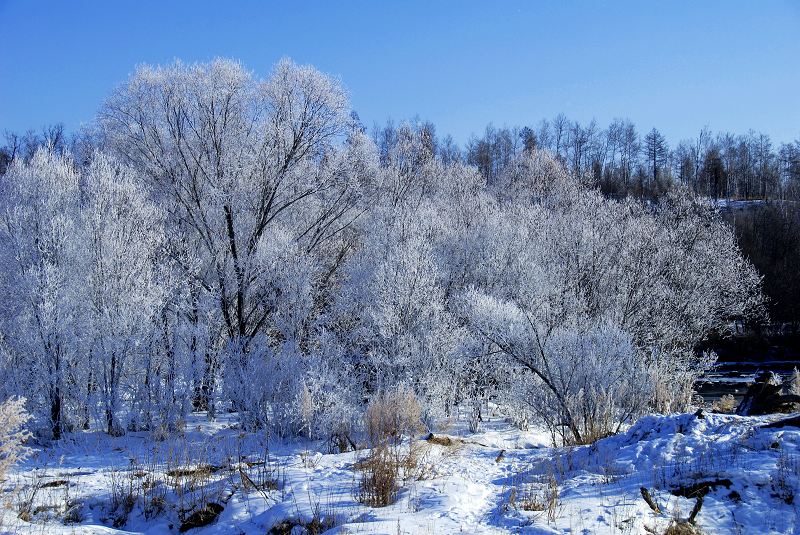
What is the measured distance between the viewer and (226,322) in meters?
17.4

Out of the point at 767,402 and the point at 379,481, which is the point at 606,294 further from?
the point at 379,481

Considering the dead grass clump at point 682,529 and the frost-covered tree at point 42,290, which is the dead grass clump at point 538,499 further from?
the frost-covered tree at point 42,290

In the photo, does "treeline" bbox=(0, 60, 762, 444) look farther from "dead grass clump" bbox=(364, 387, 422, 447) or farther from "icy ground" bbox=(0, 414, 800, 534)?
"icy ground" bbox=(0, 414, 800, 534)

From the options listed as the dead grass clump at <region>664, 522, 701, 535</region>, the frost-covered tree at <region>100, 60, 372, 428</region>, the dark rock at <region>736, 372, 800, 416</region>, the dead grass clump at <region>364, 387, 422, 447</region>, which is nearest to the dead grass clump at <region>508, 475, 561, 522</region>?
the dead grass clump at <region>664, 522, 701, 535</region>

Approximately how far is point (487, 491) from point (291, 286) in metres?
11.0

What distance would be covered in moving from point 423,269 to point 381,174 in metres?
9.57

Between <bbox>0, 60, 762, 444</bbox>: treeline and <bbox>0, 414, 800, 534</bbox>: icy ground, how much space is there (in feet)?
8.54

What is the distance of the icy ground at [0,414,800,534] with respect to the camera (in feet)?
17.7

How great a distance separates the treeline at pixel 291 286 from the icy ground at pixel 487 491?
8.54 feet

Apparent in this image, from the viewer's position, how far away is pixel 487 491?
6.66 meters

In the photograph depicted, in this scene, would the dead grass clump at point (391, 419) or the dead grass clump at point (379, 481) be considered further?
the dead grass clump at point (391, 419)

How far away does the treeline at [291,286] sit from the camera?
13.4 metres

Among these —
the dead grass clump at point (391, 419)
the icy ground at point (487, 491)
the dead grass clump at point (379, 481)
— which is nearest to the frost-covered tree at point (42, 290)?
the icy ground at point (487, 491)

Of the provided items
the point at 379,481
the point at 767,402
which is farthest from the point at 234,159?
the point at 767,402
